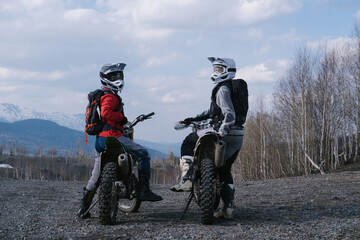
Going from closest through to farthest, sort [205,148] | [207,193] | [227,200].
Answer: [207,193]
[205,148]
[227,200]

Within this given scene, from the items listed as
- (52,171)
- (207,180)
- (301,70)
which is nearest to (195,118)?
(207,180)

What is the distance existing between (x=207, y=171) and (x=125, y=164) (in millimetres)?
1194

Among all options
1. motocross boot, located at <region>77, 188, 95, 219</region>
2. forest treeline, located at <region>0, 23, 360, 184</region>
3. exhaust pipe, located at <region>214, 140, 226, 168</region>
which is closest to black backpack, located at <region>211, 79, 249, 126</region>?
exhaust pipe, located at <region>214, 140, 226, 168</region>

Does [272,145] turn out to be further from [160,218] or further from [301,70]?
[160,218]

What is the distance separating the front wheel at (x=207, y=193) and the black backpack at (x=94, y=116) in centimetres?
174

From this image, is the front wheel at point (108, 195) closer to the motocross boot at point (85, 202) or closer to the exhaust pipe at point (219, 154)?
the motocross boot at point (85, 202)

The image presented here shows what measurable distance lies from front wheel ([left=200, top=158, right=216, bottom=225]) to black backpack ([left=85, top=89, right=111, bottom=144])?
174 cm

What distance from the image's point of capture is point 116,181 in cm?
638

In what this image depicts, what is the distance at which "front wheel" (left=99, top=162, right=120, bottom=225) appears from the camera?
600 centimetres

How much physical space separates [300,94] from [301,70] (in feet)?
6.74

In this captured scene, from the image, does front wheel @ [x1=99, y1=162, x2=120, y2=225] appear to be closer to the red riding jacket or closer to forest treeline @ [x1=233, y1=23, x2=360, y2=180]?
the red riding jacket

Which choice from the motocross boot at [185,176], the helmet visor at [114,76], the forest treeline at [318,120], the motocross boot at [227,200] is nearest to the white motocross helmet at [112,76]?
the helmet visor at [114,76]

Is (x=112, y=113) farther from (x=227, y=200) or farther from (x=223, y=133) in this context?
(x=227, y=200)

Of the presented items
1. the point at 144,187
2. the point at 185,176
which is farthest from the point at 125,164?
the point at 185,176
